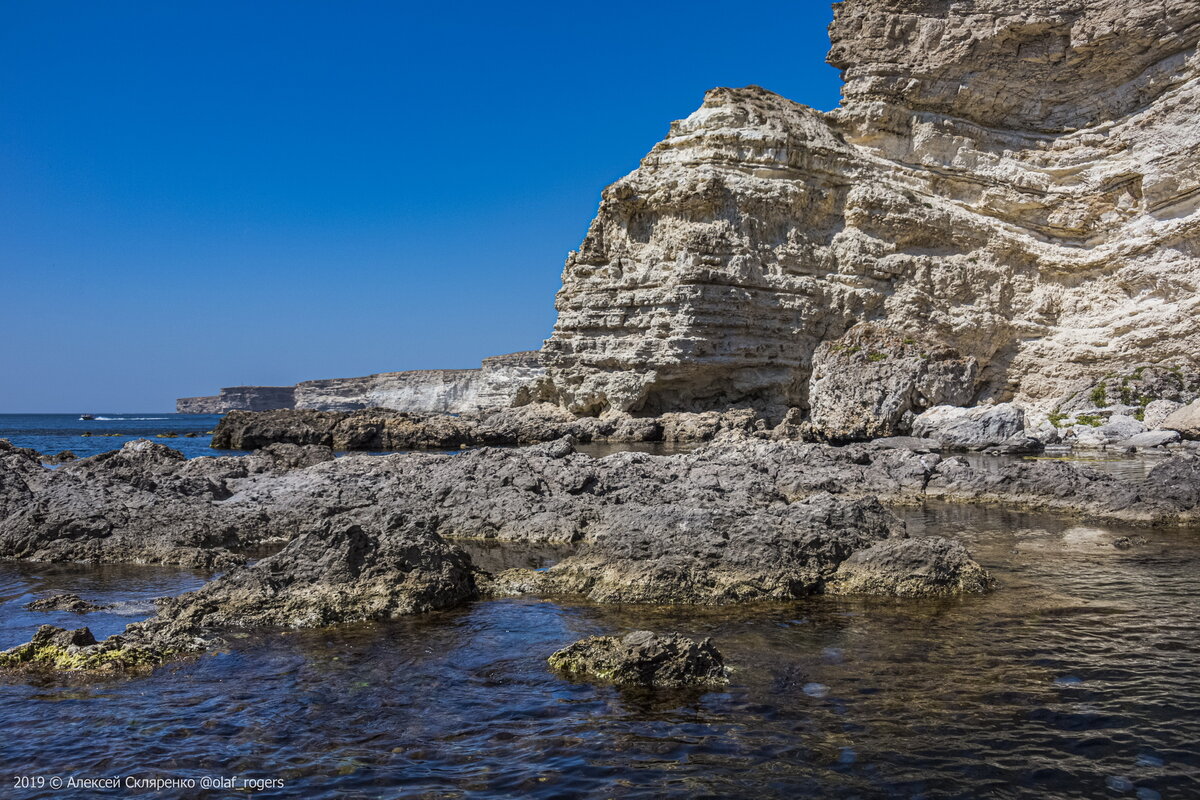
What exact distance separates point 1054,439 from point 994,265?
65.0 feet

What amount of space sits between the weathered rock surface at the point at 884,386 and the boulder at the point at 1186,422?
7.75 meters

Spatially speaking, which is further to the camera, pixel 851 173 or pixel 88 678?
pixel 851 173

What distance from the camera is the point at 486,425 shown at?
48.6m

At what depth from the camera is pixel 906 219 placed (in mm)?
47156

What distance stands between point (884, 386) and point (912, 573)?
26.5 m

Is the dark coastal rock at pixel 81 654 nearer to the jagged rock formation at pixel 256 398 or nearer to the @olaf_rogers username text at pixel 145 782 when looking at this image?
the @olaf_rogers username text at pixel 145 782

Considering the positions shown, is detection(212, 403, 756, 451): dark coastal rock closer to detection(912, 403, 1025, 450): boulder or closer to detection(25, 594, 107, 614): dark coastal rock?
detection(912, 403, 1025, 450): boulder

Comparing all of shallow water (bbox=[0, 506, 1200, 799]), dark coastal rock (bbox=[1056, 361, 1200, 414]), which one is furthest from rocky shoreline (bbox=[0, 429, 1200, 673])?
dark coastal rock (bbox=[1056, 361, 1200, 414])

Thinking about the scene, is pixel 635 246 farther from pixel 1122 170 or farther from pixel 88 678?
pixel 88 678

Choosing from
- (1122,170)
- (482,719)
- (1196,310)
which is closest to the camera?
(482,719)

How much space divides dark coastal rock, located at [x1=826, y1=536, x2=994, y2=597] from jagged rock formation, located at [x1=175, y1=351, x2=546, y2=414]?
300ft

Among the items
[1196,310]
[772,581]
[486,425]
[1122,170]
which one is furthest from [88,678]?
[1122,170]

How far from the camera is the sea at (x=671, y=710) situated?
5348 millimetres

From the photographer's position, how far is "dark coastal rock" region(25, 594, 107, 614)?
33.2 feet
